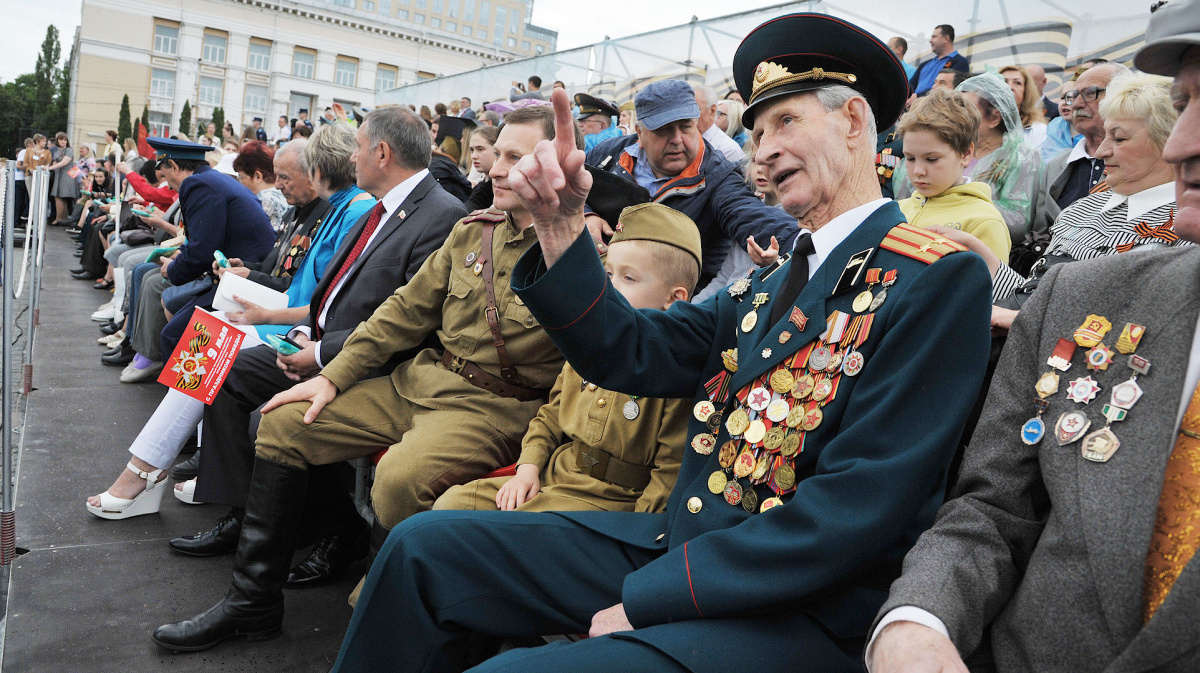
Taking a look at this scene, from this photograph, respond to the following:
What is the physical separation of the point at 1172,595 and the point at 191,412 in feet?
12.2

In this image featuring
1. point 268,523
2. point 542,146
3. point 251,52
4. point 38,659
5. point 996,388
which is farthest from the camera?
point 251,52

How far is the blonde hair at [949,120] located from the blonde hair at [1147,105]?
472 millimetres

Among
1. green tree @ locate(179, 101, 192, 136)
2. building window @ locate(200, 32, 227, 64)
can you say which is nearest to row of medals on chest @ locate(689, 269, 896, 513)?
green tree @ locate(179, 101, 192, 136)

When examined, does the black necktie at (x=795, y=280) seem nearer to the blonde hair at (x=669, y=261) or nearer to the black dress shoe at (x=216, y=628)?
the blonde hair at (x=669, y=261)

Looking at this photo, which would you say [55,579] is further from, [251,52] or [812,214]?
[251,52]

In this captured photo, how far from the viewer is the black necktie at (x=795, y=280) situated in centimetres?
183

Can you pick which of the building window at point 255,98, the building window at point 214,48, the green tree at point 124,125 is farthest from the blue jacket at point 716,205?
the building window at point 214,48

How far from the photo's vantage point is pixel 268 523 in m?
2.87

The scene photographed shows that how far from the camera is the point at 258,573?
2.84 m

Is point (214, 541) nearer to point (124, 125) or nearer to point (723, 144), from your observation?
point (723, 144)

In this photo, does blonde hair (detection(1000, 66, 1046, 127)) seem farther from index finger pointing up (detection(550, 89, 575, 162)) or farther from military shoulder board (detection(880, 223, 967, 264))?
index finger pointing up (detection(550, 89, 575, 162))

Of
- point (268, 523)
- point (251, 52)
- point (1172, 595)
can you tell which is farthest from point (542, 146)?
point (251, 52)

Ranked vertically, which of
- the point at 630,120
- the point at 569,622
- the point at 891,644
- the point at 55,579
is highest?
the point at 630,120

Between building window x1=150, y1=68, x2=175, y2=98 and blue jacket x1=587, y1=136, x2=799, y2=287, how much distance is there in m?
53.1
